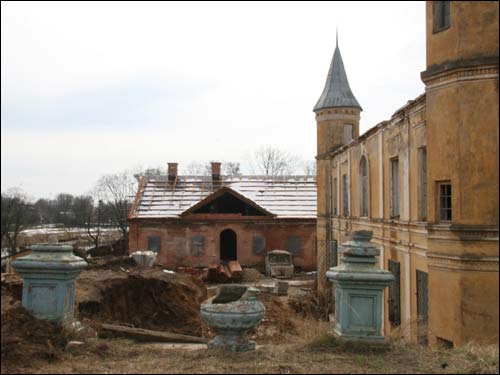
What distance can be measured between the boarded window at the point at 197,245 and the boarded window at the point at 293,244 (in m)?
5.36

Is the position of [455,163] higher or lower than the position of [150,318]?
higher

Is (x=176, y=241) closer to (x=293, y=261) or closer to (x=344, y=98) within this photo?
(x=293, y=261)

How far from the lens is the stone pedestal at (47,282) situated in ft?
25.7

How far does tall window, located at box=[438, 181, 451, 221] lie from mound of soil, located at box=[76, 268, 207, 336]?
8.02 m

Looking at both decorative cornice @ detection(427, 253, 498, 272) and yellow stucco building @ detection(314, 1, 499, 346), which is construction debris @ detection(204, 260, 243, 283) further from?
decorative cornice @ detection(427, 253, 498, 272)

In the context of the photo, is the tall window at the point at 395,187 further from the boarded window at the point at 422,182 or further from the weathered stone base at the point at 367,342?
the weathered stone base at the point at 367,342

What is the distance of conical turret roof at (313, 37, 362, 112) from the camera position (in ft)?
79.2

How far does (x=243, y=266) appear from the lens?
3238 centimetres

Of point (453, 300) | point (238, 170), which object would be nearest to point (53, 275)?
point (453, 300)

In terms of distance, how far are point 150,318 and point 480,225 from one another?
1077 cm

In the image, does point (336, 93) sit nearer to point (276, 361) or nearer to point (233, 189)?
point (233, 189)

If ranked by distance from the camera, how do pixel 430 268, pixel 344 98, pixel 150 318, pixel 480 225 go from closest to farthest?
pixel 480 225, pixel 430 268, pixel 150 318, pixel 344 98

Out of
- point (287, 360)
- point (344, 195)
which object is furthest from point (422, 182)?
point (344, 195)

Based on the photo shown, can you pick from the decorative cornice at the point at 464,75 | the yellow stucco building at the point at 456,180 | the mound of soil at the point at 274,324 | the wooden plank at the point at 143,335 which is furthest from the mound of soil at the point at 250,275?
the decorative cornice at the point at 464,75
